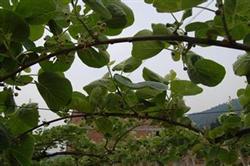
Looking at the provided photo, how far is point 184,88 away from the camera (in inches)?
42.7

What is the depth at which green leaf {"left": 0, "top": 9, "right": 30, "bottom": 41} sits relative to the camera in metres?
0.77

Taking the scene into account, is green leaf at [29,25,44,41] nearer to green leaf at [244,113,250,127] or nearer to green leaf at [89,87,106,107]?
green leaf at [89,87,106,107]

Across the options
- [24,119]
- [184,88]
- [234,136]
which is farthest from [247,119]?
[24,119]

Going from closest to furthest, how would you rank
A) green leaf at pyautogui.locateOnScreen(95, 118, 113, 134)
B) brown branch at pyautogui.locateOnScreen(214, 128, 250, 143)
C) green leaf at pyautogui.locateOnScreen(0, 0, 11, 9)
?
green leaf at pyautogui.locateOnScreen(0, 0, 11, 9)
green leaf at pyautogui.locateOnScreen(95, 118, 113, 134)
brown branch at pyautogui.locateOnScreen(214, 128, 250, 143)

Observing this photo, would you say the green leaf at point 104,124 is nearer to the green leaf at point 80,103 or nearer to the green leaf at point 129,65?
the green leaf at point 80,103

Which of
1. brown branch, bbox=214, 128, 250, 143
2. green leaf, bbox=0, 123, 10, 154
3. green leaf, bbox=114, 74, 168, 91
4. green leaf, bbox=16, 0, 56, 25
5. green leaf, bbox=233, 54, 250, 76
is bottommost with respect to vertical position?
green leaf, bbox=0, 123, 10, 154

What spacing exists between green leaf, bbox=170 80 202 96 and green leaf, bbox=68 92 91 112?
0.23 m

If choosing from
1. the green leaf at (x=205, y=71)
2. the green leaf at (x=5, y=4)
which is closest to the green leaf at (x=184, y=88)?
the green leaf at (x=205, y=71)

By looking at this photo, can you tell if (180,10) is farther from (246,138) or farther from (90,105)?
(246,138)

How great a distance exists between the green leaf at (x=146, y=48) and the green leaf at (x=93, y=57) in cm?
7

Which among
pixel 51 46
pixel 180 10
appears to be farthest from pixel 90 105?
pixel 180 10

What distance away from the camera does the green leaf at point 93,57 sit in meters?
0.94

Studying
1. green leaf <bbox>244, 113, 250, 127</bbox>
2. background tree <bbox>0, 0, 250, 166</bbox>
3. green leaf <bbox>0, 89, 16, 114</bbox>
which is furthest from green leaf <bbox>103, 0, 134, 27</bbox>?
green leaf <bbox>244, 113, 250, 127</bbox>

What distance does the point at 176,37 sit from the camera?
79cm
